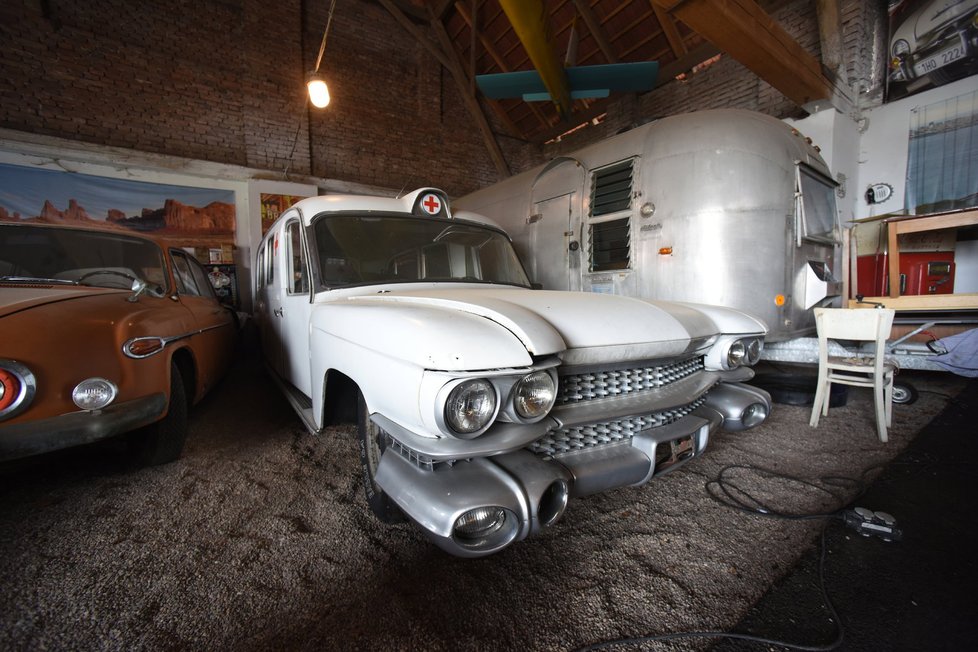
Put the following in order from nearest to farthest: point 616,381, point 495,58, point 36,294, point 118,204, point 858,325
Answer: point 616,381
point 36,294
point 858,325
point 118,204
point 495,58

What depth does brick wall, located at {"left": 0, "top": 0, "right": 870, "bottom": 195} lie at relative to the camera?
696 centimetres

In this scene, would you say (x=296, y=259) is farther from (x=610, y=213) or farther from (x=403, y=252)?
(x=610, y=213)

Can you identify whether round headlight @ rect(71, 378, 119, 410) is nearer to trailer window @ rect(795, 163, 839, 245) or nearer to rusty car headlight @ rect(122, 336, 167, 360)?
rusty car headlight @ rect(122, 336, 167, 360)

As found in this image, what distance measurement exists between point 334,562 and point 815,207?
19.6 feet

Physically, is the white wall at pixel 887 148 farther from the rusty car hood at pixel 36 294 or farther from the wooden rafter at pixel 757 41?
the rusty car hood at pixel 36 294

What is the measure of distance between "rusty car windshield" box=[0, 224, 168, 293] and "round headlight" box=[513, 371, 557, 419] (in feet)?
9.79

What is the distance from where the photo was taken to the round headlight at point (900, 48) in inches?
244

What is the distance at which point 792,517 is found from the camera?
6.51 feet

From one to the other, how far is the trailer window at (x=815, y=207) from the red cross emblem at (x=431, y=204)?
4.12 m

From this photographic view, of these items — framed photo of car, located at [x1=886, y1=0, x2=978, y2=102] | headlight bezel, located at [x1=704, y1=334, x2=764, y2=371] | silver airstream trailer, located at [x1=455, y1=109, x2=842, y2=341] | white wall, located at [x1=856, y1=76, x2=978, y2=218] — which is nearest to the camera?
headlight bezel, located at [x1=704, y1=334, x2=764, y2=371]

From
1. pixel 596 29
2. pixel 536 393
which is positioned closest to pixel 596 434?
pixel 536 393

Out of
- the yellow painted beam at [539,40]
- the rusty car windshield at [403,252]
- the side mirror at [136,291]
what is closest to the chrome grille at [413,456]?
the rusty car windshield at [403,252]

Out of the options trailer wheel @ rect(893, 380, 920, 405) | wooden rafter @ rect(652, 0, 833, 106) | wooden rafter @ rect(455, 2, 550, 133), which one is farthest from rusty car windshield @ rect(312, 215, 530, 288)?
wooden rafter @ rect(455, 2, 550, 133)

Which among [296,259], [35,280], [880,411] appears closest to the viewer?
[35,280]
